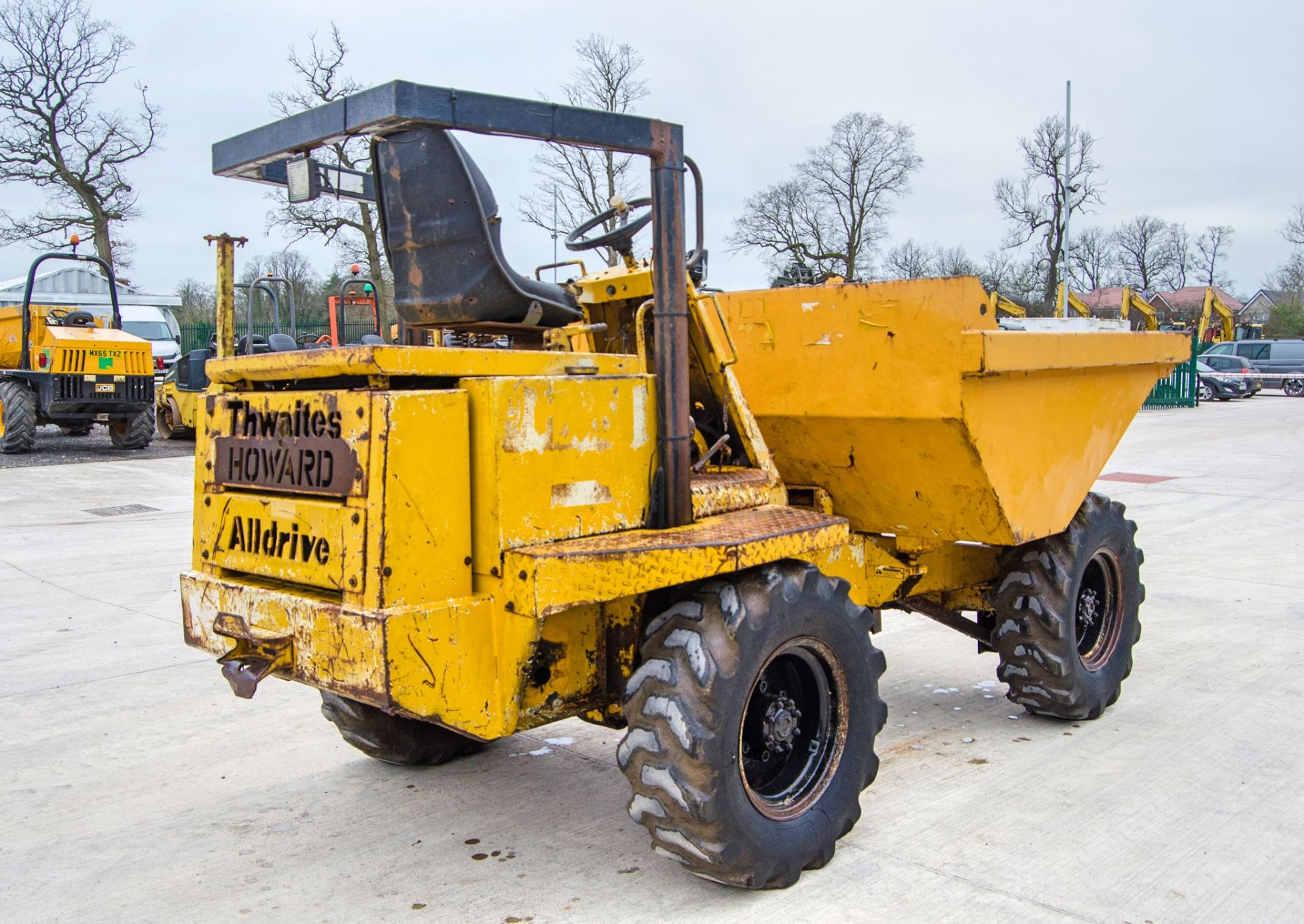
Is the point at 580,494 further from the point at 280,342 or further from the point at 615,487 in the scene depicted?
the point at 280,342

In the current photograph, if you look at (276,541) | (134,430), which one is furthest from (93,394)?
(276,541)

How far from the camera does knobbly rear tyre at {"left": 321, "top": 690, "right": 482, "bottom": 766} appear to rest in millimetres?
4258

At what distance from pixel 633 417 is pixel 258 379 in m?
1.20

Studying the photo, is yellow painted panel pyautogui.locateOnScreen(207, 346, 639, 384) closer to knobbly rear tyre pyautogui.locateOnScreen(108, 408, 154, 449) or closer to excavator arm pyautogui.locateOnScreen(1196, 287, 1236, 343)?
knobbly rear tyre pyautogui.locateOnScreen(108, 408, 154, 449)

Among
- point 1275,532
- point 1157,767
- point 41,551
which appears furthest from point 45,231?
point 1157,767

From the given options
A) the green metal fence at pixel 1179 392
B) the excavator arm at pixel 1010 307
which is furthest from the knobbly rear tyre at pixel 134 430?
the green metal fence at pixel 1179 392

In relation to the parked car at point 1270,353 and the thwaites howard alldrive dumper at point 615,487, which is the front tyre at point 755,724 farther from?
the parked car at point 1270,353

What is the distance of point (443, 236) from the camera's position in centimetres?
362

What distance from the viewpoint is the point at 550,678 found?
348 centimetres

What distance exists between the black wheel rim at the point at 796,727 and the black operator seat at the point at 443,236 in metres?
1.47

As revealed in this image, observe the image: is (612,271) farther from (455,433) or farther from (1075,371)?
(1075,371)

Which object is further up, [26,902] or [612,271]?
[612,271]

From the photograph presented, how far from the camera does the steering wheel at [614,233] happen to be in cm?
389

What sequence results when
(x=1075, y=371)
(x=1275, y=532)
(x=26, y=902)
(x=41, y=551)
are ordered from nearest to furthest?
1. (x=26, y=902)
2. (x=1075, y=371)
3. (x=41, y=551)
4. (x=1275, y=532)
